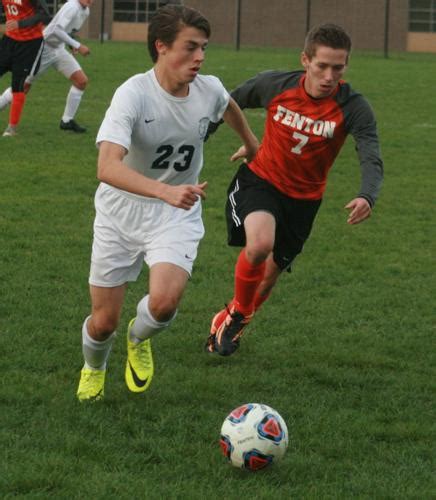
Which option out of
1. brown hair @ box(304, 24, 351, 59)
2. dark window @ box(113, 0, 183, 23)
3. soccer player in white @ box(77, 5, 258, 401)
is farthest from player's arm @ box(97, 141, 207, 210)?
dark window @ box(113, 0, 183, 23)

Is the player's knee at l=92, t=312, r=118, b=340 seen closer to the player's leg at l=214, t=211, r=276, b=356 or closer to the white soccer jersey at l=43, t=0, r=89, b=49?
the player's leg at l=214, t=211, r=276, b=356

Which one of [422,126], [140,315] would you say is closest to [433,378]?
[140,315]

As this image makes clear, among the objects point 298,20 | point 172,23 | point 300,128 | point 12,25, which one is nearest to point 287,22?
point 298,20

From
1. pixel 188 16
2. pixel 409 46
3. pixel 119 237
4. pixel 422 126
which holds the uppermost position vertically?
pixel 188 16

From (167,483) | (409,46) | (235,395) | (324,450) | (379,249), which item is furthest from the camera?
(409,46)

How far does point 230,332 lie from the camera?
20.1 ft

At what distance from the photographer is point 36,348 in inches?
237

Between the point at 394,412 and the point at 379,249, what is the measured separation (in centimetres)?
374

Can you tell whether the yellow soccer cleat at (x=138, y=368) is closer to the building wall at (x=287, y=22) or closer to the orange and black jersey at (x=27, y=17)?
the orange and black jersey at (x=27, y=17)

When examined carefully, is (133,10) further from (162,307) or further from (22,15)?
(162,307)

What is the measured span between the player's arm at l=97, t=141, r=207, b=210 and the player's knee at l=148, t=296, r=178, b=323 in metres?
0.66

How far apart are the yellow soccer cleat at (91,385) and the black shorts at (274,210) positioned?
4.76ft

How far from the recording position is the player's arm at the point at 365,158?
5.45 metres

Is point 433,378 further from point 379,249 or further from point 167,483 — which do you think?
point 379,249
